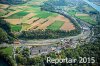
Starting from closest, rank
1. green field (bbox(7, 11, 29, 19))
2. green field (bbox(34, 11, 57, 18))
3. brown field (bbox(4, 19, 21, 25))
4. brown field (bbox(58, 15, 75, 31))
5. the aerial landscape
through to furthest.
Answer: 1. the aerial landscape
2. brown field (bbox(4, 19, 21, 25))
3. brown field (bbox(58, 15, 75, 31))
4. green field (bbox(7, 11, 29, 19))
5. green field (bbox(34, 11, 57, 18))

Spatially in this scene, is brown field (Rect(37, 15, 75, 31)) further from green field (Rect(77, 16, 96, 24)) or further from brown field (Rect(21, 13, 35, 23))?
green field (Rect(77, 16, 96, 24))

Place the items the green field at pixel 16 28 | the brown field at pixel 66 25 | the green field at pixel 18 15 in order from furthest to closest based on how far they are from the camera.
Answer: the green field at pixel 18 15, the brown field at pixel 66 25, the green field at pixel 16 28

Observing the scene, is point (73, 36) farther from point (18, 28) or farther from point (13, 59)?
point (13, 59)

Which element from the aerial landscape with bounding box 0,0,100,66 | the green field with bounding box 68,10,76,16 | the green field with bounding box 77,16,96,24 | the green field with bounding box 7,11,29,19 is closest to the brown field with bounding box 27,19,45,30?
the aerial landscape with bounding box 0,0,100,66

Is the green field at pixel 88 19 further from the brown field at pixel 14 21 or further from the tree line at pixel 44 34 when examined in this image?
the brown field at pixel 14 21

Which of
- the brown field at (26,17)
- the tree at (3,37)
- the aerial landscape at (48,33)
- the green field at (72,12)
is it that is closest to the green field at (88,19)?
the aerial landscape at (48,33)

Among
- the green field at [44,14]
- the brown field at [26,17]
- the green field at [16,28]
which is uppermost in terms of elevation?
the brown field at [26,17]

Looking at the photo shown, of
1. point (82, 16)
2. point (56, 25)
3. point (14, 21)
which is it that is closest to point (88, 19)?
point (82, 16)

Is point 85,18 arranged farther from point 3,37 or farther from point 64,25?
point 3,37
